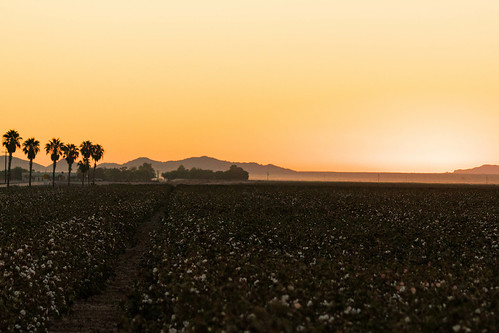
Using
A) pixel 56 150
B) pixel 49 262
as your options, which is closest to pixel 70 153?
pixel 56 150

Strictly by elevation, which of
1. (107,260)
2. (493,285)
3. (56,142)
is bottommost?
(107,260)

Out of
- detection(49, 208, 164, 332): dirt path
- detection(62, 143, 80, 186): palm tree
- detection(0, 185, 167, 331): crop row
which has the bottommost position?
detection(49, 208, 164, 332): dirt path

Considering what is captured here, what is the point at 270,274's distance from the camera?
1258 centimetres

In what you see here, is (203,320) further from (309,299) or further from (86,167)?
(86,167)

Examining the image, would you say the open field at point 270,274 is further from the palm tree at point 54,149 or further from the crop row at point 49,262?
the palm tree at point 54,149

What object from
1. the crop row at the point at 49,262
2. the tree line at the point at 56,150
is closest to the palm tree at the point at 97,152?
the tree line at the point at 56,150

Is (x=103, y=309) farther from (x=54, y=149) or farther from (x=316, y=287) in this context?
(x=54, y=149)

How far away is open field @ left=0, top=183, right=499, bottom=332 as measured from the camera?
376 inches

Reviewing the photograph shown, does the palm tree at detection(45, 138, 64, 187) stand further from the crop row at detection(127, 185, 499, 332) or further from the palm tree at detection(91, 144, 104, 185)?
the crop row at detection(127, 185, 499, 332)

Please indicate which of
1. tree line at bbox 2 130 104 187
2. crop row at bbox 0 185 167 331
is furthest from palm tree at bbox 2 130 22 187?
crop row at bbox 0 185 167 331

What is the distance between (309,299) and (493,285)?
6.00 m

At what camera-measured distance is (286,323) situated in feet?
27.0

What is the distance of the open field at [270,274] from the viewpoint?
9.55 m

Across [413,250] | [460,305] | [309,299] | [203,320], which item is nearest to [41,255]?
[203,320]
